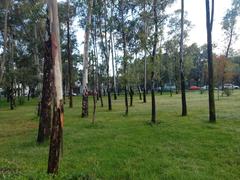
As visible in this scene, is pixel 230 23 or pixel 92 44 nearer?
pixel 92 44

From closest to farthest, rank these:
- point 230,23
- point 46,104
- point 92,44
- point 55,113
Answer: point 55,113
point 46,104
point 92,44
point 230,23

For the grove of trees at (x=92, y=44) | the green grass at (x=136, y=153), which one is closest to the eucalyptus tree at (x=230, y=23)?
the grove of trees at (x=92, y=44)

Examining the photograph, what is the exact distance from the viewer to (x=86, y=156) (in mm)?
8422

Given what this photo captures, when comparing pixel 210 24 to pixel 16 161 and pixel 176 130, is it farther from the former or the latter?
pixel 16 161

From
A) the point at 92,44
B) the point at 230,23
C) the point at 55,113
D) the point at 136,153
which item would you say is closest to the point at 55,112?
the point at 55,113

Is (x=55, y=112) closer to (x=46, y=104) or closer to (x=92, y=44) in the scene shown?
(x=46, y=104)

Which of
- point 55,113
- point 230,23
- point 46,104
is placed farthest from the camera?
point 230,23

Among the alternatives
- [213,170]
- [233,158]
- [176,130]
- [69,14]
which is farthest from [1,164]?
[69,14]

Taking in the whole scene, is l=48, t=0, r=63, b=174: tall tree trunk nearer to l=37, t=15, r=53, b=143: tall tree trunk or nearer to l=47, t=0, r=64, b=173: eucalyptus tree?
l=47, t=0, r=64, b=173: eucalyptus tree

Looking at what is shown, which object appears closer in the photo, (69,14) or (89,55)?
(89,55)

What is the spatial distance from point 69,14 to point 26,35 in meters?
6.44

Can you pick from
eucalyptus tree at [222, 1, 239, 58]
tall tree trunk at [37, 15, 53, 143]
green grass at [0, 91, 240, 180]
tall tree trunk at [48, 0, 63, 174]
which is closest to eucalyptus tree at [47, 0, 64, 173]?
tall tree trunk at [48, 0, 63, 174]

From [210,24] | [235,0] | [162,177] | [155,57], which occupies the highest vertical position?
[235,0]

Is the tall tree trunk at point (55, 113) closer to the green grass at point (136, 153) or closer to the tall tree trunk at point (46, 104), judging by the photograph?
the green grass at point (136, 153)
